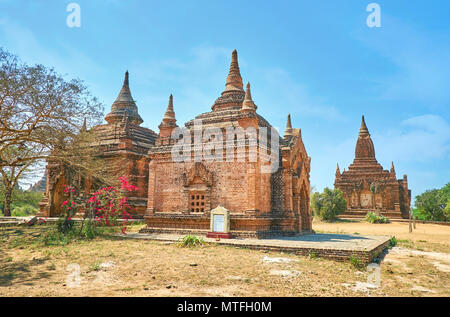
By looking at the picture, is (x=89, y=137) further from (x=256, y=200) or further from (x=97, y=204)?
(x=256, y=200)

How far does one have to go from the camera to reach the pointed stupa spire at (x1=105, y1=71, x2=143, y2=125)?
27219 millimetres

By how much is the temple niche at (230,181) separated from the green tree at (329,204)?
779 inches

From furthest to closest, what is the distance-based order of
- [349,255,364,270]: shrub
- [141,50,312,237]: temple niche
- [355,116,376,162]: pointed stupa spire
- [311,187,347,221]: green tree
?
[355,116,376,162]: pointed stupa spire → [311,187,347,221]: green tree → [141,50,312,237]: temple niche → [349,255,364,270]: shrub

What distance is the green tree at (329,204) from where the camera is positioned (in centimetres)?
3638

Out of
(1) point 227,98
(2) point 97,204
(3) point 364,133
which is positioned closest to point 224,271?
(2) point 97,204

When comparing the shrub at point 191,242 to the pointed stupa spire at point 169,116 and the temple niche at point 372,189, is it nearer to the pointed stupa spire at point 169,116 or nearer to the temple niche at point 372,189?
the pointed stupa spire at point 169,116

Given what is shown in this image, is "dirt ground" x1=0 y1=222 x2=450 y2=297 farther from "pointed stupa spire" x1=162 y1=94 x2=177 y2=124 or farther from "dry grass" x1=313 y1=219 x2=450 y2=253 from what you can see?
"pointed stupa spire" x1=162 y1=94 x2=177 y2=124

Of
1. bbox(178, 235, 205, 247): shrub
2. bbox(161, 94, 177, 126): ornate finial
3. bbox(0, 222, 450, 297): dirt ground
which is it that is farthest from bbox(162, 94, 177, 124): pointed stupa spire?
bbox(0, 222, 450, 297): dirt ground

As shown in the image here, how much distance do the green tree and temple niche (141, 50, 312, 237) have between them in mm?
19796

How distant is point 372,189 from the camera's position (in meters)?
40.4

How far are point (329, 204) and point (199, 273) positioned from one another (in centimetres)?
3153

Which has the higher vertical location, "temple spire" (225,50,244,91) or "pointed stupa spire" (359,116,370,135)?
"pointed stupa spire" (359,116,370,135)

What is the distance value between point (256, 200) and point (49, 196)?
17601mm
